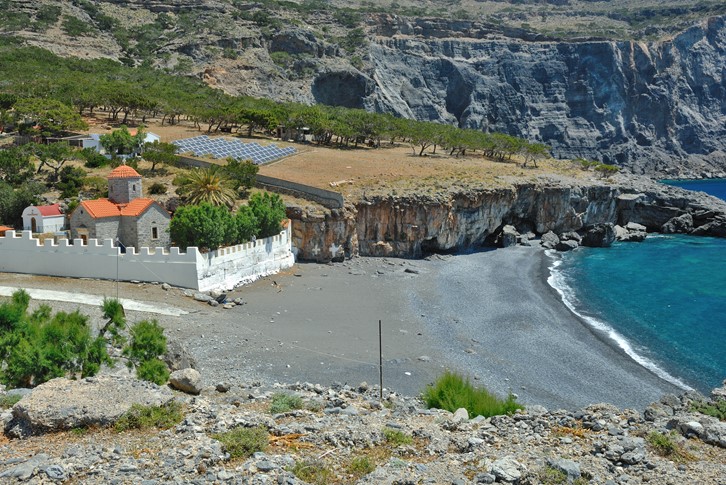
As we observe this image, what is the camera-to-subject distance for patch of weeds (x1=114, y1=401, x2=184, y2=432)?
1170 cm

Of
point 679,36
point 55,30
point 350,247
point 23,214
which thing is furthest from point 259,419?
point 679,36

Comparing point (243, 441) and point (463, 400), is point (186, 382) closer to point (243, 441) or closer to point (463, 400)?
point (243, 441)

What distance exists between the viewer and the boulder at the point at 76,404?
11484 millimetres

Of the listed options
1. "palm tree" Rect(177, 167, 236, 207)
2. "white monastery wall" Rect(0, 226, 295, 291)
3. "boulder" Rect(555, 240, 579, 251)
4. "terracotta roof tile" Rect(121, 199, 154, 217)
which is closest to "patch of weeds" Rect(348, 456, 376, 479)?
"white monastery wall" Rect(0, 226, 295, 291)

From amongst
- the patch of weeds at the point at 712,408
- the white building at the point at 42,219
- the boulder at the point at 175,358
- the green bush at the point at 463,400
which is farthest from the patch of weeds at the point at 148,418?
the white building at the point at 42,219

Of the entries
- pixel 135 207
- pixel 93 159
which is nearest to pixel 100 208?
pixel 135 207

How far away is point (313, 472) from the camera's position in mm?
10398

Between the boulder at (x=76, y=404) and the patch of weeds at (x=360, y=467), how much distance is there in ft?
13.9

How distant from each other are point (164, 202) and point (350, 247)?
38.9 ft

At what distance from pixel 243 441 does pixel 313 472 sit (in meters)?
1.46

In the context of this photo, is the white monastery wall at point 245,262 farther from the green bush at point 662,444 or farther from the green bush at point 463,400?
the green bush at point 662,444

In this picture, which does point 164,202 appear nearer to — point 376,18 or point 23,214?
point 23,214

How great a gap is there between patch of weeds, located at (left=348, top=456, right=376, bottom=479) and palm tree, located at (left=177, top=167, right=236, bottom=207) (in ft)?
88.2

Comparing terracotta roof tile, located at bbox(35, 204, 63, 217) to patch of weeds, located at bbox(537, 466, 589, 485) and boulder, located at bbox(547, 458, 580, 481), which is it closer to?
boulder, located at bbox(547, 458, 580, 481)
